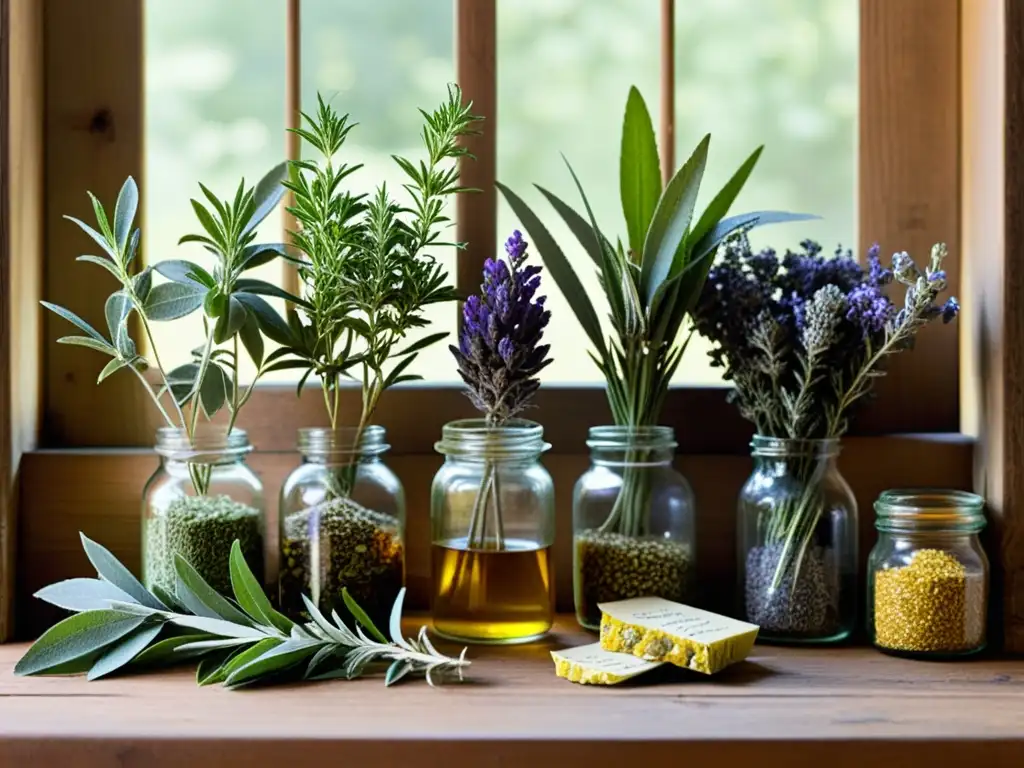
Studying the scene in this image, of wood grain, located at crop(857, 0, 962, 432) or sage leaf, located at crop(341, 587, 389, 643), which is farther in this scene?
wood grain, located at crop(857, 0, 962, 432)

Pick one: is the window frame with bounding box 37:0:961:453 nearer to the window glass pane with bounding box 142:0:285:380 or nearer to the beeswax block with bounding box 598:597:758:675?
the window glass pane with bounding box 142:0:285:380

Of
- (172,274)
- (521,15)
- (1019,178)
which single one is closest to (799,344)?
(1019,178)

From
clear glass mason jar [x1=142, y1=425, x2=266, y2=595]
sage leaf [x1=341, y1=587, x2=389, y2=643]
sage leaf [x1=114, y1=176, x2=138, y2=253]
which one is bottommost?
sage leaf [x1=341, y1=587, x2=389, y2=643]

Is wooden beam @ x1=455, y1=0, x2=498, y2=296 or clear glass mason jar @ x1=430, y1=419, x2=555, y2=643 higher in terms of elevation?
wooden beam @ x1=455, y1=0, x2=498, y2=296

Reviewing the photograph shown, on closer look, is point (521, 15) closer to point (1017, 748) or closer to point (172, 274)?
point (172, 274)

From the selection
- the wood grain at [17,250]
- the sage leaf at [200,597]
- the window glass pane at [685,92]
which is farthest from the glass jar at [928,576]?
the wood grain at [17,250]

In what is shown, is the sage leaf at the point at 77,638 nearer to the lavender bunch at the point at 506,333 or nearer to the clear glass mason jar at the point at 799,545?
the lavender bunch at the point at 506,333

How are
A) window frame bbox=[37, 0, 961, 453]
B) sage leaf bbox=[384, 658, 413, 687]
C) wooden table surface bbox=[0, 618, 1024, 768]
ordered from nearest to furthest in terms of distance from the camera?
wooden table surface bbox=[0, 618, 1024, 768]
sage leaf bbox=[384, 658, 413, 687]
window frame bbox=[37, 0, 961, 453]

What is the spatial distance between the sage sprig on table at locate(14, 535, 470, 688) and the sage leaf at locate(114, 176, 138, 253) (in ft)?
0.87

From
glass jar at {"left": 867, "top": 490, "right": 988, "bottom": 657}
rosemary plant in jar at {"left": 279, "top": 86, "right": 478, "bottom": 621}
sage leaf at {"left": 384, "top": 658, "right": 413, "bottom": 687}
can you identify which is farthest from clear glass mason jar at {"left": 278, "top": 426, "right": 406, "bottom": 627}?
glass jar at {"left": 867, "top": 490, "right": 988, "bottom": 657}

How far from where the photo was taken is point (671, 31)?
0.97 m

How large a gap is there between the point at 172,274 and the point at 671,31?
0.52 m

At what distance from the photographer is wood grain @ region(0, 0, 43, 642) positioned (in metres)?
0.85

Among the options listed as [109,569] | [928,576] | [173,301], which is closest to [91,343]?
[173,301]
